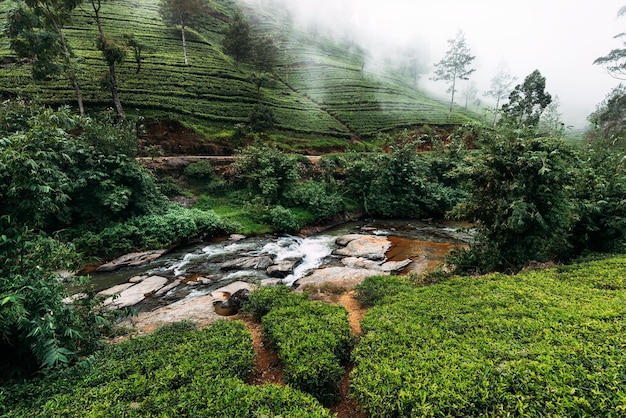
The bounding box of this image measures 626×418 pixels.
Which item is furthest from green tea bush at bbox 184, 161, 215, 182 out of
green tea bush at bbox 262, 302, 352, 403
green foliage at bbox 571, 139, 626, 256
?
green foliage at bbox 571, 139, 626, 256

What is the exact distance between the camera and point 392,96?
6731 cm

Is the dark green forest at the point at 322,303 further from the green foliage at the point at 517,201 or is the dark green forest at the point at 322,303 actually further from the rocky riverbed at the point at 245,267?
the rocky riverbed at the point at 245,267

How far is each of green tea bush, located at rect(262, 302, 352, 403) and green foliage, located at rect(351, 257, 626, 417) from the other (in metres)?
0.47

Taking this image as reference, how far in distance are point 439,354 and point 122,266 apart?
14.5 metres

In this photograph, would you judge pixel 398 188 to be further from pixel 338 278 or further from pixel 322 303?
pixel 322 303

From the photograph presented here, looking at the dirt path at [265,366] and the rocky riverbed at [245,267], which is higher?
the dirt path at [265,366]

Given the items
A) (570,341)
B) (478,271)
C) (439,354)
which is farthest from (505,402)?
(478,271)

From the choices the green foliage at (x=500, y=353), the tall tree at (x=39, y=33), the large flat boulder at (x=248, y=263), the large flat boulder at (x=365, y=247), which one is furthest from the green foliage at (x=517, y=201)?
the tall tree at (x=39, y=33)

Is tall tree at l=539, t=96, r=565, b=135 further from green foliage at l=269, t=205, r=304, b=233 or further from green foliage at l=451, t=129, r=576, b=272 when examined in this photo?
green foliage at l=269, t=205, r=304, b=233

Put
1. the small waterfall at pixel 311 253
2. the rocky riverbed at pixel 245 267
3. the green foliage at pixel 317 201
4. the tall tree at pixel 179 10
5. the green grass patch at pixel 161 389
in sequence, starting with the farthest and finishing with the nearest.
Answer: the tall tree at pixel 179 10, the green foliage at pixel 317 201, the small waterfall at pixel 311 253, the rocky riverbed at pixel 245 267, the green grass patch at pixel 161 389

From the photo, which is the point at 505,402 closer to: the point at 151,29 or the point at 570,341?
the point at 570,341

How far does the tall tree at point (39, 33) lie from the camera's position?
2119cm

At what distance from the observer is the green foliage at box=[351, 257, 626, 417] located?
359 centimetres

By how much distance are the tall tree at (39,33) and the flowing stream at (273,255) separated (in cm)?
2211
